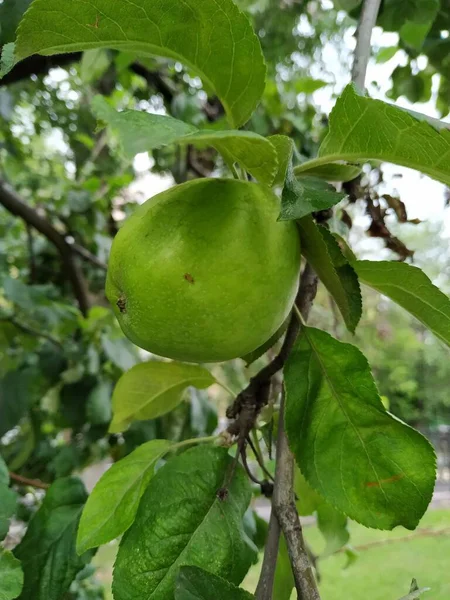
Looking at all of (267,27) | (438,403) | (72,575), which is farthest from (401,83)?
(438,403)

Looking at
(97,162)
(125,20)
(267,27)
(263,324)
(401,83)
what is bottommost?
(263,324)

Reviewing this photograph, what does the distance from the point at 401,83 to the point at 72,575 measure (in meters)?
1.20

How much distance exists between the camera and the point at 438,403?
38.9 feet

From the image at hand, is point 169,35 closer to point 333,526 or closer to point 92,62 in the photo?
point 333,526

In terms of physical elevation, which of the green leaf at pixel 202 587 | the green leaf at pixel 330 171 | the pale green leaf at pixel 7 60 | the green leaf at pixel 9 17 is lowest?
the green leaf at pixel 202 587

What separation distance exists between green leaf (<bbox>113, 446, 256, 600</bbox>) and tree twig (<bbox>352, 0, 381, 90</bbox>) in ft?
1.45

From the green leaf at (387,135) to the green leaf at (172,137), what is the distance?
0.23ft

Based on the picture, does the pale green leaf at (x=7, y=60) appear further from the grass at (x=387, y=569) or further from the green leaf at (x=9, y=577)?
the grass at (x=387, y=569)

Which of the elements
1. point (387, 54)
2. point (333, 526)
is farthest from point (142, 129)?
point (387, 54)

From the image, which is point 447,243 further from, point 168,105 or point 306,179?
point 306,179

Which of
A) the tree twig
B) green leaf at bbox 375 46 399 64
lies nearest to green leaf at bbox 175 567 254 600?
the tree twig

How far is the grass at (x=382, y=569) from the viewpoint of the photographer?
393cm

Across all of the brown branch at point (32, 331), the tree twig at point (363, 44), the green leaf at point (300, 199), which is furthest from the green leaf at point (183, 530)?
the brown branch at point (32, 331)

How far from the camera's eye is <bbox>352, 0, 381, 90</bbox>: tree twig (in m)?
0.62
